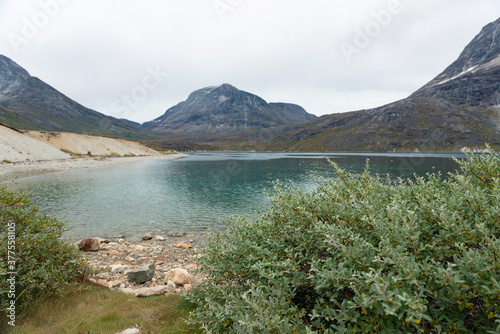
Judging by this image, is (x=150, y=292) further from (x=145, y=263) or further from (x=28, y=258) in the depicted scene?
(x=145, y=263)

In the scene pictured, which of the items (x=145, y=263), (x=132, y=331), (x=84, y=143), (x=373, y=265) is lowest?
(x=145, y=263)

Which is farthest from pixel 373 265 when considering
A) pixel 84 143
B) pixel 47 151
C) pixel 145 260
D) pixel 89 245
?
pixel 84 143

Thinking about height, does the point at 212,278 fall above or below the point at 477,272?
below

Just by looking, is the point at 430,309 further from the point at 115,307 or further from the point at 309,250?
the point at 115,307

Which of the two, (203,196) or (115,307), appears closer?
(115,307)

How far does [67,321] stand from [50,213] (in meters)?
26.4

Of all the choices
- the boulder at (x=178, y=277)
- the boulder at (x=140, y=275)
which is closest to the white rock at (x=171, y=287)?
the boulder at (x=178, y=277)

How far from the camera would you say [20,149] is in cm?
7875

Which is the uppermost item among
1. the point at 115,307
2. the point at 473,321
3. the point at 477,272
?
the point at 477,272

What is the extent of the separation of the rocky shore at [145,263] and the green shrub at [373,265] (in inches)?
140

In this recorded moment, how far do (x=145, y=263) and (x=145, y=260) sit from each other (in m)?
0.45

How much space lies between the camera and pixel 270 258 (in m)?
5.39

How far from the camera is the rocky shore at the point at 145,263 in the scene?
36.2 ft

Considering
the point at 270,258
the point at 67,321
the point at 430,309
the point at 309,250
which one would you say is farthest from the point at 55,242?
the point at 430,309
